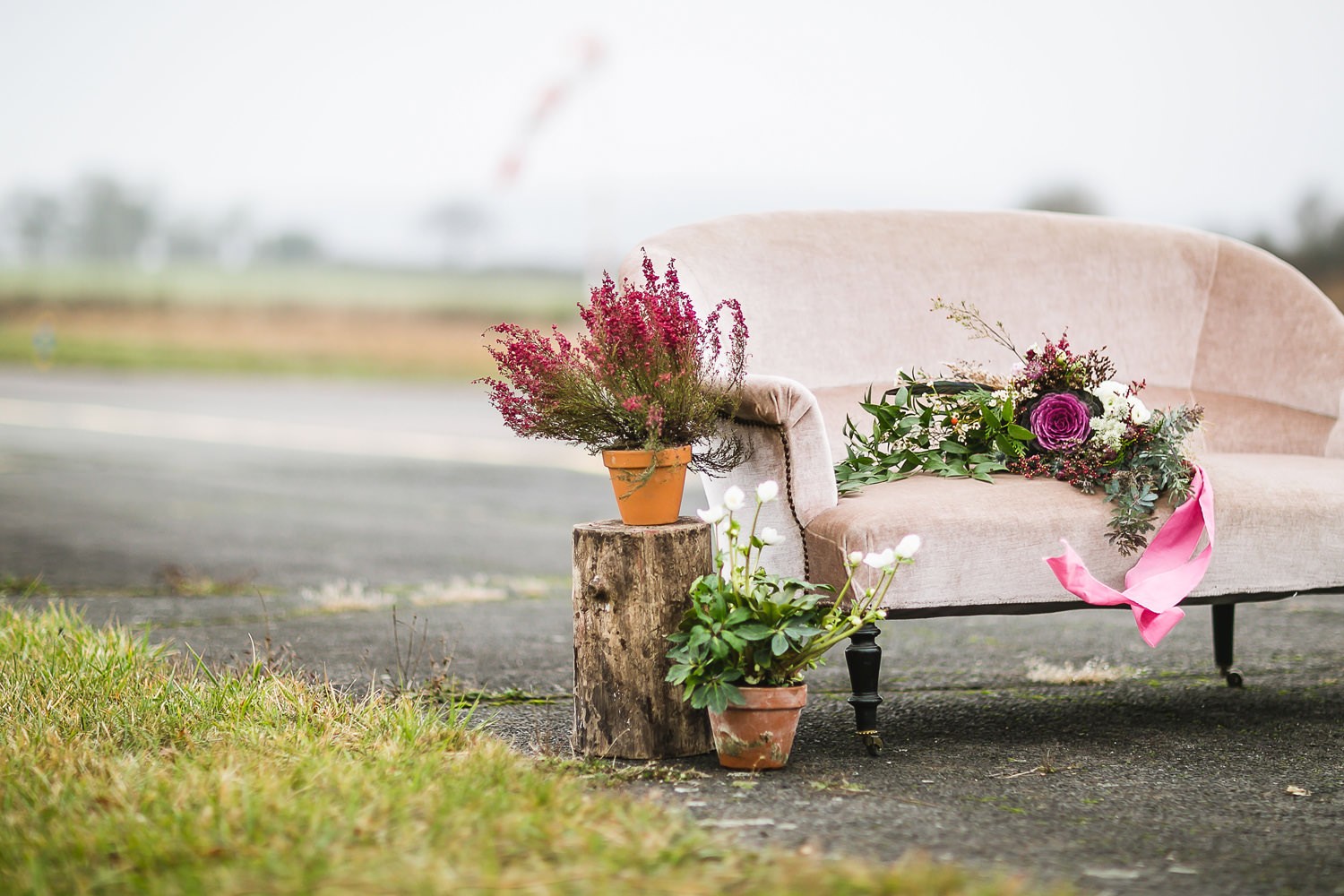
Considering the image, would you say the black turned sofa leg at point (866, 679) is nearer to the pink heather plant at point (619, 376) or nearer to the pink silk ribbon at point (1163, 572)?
the pink silk ribbon at point (1163, 572)

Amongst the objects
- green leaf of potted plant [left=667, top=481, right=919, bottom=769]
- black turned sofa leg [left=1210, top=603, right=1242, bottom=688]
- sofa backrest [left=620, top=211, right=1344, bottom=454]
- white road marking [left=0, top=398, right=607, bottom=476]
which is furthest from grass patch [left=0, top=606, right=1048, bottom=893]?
white road marking [left=0, top=398, right=607, bottom=476]

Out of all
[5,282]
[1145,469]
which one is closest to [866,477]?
[1145,469]

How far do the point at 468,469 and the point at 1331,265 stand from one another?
11.3 m

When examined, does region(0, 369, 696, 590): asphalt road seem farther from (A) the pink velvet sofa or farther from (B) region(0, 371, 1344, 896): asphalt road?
(A) the pink velvet sofa

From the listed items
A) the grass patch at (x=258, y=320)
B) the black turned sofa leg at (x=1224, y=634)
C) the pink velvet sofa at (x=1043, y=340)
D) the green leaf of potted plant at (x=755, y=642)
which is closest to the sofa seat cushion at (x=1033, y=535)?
the pink velvet sofa at (x=1043, y=340)

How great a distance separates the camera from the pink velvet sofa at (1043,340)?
3.24 m

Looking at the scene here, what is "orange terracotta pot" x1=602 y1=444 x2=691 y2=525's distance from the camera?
308 cm

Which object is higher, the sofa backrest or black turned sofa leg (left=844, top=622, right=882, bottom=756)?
the sofa backrest

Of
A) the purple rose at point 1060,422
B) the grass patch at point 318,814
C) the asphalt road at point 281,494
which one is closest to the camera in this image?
the grass patch at point 318,814

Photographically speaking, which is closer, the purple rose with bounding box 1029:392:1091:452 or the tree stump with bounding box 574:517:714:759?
the tree stump with bounding box 574:517:714:759

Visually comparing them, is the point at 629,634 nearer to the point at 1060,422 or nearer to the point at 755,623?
the point at 755,623

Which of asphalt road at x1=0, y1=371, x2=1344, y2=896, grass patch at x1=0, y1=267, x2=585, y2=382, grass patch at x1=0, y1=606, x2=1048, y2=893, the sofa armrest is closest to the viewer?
grass patch at x1=0, y1=606, x2=1048, y2=893

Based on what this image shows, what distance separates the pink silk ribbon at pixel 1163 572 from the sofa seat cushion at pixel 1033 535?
0.15 ft

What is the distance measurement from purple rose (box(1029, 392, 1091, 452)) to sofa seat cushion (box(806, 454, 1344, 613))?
0.13 meters
